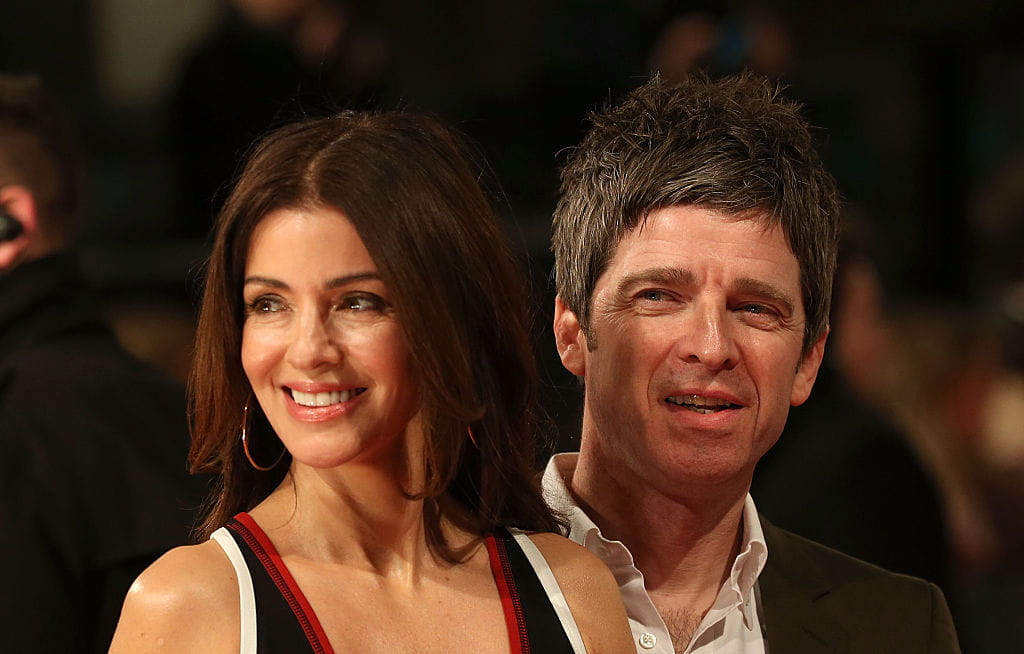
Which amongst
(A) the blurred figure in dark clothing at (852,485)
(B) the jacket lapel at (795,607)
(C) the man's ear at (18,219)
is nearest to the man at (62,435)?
(C) the man's ear at (18,219)

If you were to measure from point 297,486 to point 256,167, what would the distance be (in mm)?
373

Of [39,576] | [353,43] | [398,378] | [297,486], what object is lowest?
[39,576]

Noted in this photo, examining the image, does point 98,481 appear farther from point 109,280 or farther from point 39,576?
point 109,280

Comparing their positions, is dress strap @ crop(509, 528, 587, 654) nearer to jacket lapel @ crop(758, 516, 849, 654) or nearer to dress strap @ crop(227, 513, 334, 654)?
dress strap @ crop(227, 513, 334, 654)

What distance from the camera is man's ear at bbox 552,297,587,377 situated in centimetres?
199

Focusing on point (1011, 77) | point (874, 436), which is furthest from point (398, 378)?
point (1011, 77)

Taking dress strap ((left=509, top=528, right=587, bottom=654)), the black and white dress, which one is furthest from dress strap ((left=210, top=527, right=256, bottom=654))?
dress strap ((left=509, top=528, right=587, bottom=654))

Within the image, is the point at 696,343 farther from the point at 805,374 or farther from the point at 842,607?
the point at 842,607

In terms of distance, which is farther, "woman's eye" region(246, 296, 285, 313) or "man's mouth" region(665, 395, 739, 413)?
"man's mouth" region(665, 395, 739, 413)

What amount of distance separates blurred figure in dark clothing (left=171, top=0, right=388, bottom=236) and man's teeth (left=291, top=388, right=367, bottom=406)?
2146mm

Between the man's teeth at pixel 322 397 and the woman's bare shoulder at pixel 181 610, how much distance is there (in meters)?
0.20

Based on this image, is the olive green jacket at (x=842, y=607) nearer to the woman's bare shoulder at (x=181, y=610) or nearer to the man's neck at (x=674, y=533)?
the man's neck at (x=674, y=533)

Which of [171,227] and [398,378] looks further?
[171,227]

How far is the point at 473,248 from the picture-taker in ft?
5.12
